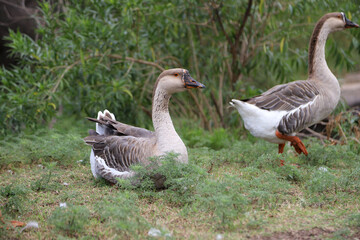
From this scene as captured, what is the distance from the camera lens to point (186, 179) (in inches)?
155

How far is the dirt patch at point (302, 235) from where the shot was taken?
3266 mm

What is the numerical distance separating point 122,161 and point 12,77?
3.52 metres

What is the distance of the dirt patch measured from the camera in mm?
3266

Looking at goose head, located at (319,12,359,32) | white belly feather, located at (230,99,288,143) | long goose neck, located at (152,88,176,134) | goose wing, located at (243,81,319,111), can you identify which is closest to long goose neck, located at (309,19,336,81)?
goose head, located at (319,12,359,32)

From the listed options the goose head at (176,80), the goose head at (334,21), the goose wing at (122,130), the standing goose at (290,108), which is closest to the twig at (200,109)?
the standing goose at (290,108)

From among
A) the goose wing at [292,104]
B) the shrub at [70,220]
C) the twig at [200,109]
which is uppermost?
the goose wing at [292,104]

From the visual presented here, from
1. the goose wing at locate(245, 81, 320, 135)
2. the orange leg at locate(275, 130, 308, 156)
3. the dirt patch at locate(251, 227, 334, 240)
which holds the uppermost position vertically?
the goose wing at locate(245, 81, 320, 135)

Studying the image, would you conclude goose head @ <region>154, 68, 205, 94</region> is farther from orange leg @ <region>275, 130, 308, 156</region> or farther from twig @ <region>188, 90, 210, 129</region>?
twig @ <region>188, 90, 210, 129</region>

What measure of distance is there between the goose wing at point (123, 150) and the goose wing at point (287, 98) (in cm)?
196

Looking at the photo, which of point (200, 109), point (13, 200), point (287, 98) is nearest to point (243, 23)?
point (200, 109)

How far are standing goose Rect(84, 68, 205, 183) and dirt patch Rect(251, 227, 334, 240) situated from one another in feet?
4.56

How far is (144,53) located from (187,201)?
483 centimetres

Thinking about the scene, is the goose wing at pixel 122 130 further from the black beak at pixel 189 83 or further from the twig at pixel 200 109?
the twig at pixel 200 109

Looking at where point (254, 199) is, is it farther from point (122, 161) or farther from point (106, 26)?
point (106, 26)
